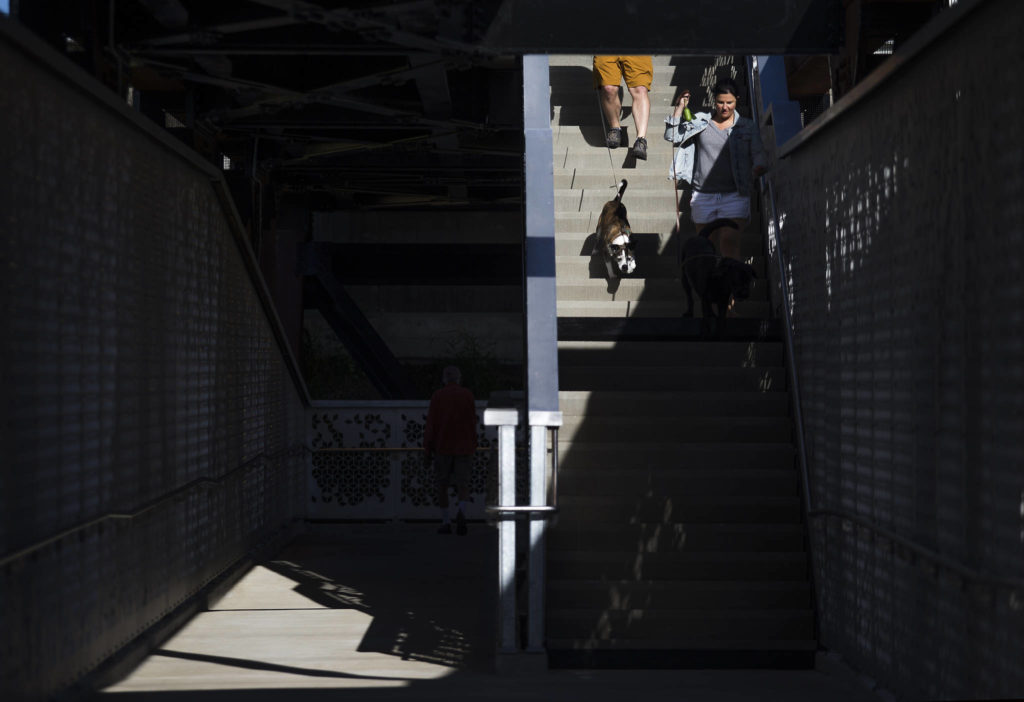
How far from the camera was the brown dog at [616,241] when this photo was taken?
936 centimetres

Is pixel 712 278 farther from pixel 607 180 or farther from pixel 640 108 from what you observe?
pixel 640 108

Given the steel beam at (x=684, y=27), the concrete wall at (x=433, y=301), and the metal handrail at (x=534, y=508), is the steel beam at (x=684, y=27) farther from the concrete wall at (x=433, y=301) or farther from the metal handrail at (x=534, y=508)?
the concrete wall at (x=433, y=301)

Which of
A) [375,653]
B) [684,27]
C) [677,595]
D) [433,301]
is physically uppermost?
[684,27]

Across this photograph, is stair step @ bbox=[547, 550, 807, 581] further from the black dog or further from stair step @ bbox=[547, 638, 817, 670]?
the black dog

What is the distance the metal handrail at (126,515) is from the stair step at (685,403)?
230cm

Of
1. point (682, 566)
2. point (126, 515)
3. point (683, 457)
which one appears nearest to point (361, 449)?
point (683, 457)

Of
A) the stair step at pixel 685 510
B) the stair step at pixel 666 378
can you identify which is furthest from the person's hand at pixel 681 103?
the stair step at pixel 685 510

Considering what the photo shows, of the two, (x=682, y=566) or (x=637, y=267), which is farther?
(x=637, y=267)

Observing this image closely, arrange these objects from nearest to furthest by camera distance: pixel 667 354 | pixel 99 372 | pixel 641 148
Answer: pixel 99 372 → pixel 667 354 → pixel 641 148

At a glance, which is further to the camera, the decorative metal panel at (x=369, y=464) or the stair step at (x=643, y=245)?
the decorative metal panel at (x=369, y=464)

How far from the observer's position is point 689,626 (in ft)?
23.5

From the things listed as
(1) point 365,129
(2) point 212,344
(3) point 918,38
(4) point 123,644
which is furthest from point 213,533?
(3) point 918,38

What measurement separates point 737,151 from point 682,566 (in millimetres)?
3422

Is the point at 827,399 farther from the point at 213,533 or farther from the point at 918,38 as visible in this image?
the point at 213,533
